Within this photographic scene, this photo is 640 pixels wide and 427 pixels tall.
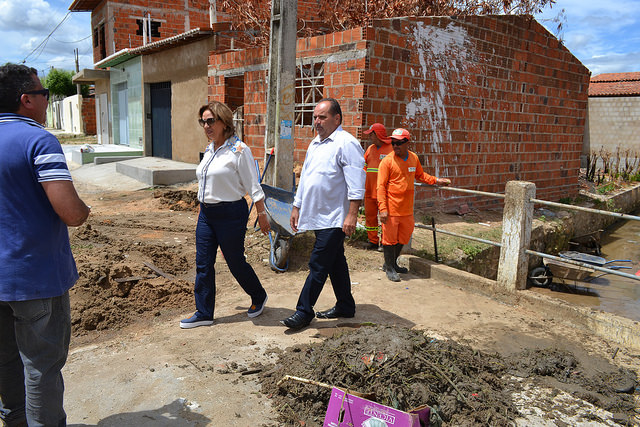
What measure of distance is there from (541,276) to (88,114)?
105ft

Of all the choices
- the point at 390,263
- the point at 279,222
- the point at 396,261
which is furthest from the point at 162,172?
the point at 390,263

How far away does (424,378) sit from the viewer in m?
2.85

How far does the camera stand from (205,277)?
13.1 feet

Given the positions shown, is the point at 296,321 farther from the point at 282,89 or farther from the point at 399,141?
the point at 282,89

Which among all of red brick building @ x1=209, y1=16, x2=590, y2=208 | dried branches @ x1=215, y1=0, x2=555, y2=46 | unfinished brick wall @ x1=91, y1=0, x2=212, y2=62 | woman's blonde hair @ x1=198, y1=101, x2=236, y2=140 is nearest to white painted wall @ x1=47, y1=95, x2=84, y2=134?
unfinished brick wall @ x1=91, y1=0, x2=212, y2=62

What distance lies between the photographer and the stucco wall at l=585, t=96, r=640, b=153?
20.4m

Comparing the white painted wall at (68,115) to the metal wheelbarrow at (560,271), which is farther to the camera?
the white painted wall at (68,115)

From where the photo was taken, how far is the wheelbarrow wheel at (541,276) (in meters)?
7.40

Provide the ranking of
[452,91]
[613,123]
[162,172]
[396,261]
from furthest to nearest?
[613,123] → [162,172] → [452,91] → [396,261]

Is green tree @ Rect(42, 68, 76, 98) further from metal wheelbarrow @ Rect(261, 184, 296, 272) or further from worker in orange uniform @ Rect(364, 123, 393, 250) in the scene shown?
metal wheelbarrow @ Rect(261, 184, 296, 272)

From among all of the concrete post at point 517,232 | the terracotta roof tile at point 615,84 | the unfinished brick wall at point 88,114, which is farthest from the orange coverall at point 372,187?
the unfinished brick wall at point 88,114

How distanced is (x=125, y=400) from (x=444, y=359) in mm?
2074

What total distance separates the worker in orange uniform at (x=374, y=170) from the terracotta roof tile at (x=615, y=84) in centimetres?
1928

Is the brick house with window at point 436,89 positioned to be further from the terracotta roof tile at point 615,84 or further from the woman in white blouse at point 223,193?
the terracotta roof tile at point 615,84
